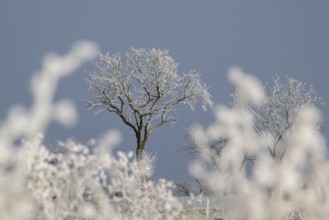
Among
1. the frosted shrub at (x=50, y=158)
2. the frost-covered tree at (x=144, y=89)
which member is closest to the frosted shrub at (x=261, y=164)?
the frosted shrub at (x=50, y=158)

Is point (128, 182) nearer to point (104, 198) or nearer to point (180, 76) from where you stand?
point (104, 198)

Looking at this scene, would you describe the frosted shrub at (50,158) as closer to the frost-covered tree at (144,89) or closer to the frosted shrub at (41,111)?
the frosted shrub at (41,111)

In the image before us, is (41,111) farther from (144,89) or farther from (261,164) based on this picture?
(144,89)

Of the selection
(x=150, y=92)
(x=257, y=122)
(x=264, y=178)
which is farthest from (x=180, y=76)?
(x=264, y=178)

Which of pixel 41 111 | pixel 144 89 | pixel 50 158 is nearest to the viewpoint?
pixel 41 111

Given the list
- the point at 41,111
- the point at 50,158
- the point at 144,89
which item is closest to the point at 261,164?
the point at 41,111

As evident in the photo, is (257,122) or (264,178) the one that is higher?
(257,122)

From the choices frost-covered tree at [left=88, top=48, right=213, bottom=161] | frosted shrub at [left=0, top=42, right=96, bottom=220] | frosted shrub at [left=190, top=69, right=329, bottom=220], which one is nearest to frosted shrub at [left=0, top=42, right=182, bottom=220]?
frosted shrub at [left=0, top=42, right=96, bottom=220]

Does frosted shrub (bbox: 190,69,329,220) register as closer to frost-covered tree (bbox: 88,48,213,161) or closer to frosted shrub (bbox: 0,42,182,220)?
frosted shrub (bbox: 0,42,182,220)

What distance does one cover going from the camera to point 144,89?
104 ft

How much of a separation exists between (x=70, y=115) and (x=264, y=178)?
5.05ft

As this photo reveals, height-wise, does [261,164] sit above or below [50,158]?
below

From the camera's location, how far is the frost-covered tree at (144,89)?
30094mm

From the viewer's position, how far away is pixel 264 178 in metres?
4.12
